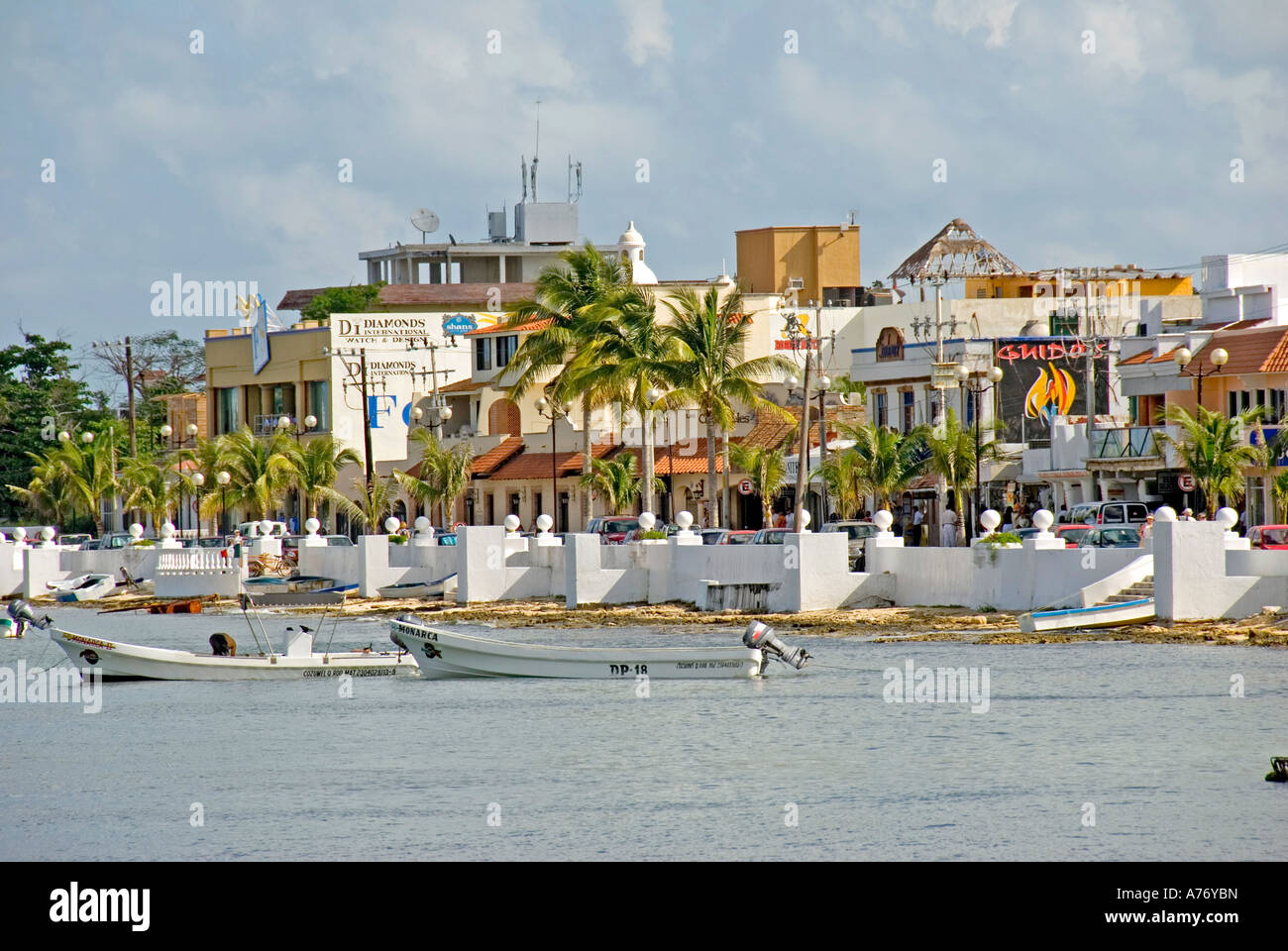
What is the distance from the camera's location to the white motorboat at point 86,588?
2581 inches

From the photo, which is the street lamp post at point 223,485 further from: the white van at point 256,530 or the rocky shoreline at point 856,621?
the rocky shoreline at point 856,621

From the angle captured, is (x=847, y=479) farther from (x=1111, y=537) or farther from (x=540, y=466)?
(x=540, y=466)

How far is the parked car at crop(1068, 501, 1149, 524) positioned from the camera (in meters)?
47.2

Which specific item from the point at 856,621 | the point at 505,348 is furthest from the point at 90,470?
the point at 856,621

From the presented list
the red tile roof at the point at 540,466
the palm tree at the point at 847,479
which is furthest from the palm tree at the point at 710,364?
the red tile roof at the point at 540,466

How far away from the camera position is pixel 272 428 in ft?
299

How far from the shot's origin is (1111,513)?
4741 centimetres

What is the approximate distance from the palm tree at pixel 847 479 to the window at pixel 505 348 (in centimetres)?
2458

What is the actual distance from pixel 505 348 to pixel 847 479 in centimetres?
2747

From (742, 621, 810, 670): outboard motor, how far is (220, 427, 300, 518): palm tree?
42.3 m

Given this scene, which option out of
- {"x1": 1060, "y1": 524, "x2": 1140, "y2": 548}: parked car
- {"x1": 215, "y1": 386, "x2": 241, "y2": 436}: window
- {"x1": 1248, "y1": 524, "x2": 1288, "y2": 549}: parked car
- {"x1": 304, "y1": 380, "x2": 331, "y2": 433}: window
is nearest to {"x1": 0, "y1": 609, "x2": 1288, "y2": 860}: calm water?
{"x1": 1060, "y1": 524, "x2": 1140, "y2": 548}: parked car
